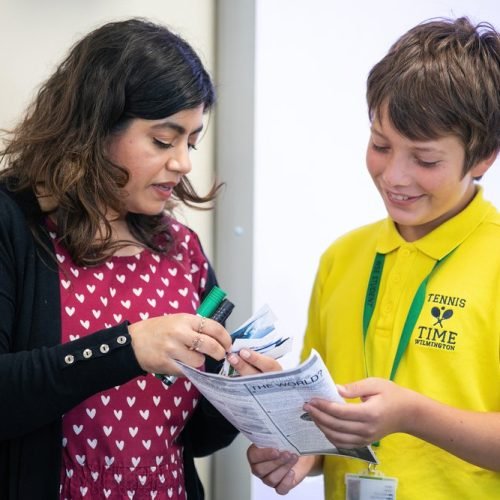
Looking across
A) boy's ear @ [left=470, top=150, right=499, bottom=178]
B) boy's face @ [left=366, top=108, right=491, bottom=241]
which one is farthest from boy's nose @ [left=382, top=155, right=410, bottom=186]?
boy's ear @ [left=470, top=150, right=499, bottom=178]

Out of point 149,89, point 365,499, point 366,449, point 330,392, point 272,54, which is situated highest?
point 272,54

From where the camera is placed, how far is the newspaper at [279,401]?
120 cm

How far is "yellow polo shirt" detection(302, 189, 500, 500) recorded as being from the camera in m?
1.43

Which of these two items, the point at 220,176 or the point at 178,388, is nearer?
the point at 178,388

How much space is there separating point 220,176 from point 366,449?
1083 millimetres

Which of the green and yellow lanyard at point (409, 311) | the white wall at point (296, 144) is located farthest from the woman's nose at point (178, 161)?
the white wall at point (296, 144)

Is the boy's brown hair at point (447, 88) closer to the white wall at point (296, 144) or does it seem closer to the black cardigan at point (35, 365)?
the black cardigan at point (35, 365)

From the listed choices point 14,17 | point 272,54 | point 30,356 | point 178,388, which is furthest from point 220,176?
point 30,356

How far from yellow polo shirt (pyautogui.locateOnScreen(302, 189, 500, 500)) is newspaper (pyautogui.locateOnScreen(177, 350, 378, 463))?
0.15 metres

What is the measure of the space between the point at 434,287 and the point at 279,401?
1.28ft

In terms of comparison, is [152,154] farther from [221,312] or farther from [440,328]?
[440,328]

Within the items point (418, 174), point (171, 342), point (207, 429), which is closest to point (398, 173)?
point (418, 174)

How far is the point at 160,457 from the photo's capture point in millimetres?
1500

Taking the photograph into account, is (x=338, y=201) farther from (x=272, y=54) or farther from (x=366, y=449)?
(x=366, y=449)
